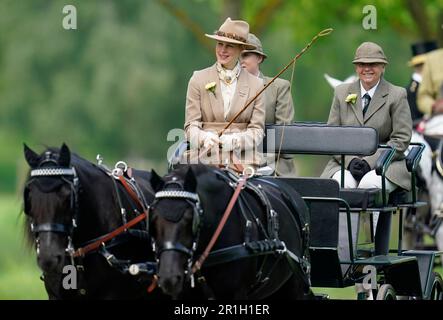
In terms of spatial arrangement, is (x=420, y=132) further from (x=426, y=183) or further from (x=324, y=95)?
(x=324, y=95)

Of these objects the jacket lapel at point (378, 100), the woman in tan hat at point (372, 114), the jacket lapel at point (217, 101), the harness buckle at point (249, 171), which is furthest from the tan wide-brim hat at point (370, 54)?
the harness buckle at point (249, 171)

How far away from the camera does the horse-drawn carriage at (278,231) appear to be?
7.86 meters

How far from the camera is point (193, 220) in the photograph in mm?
7836

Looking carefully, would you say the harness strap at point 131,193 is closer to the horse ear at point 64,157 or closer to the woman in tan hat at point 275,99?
the horse ear at point 64,157

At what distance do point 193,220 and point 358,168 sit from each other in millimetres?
3291

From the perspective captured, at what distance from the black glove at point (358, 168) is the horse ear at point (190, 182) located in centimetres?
313

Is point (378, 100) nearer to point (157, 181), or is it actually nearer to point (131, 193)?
point (131, 193)

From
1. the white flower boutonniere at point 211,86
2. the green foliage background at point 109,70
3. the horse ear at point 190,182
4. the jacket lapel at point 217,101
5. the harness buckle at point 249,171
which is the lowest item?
the horse ear at point 190,182

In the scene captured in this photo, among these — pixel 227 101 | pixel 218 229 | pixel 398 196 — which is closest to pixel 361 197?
pixel 398 196

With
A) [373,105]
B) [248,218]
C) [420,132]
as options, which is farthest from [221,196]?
[420,132]

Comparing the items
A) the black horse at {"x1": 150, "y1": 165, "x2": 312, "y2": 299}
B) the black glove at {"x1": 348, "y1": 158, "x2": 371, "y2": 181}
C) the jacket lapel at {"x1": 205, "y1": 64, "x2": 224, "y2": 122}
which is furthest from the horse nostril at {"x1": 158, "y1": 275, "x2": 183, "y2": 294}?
the black glove at {"x1": 348, "y1": 158, "x2": 371, "y2": 181}
